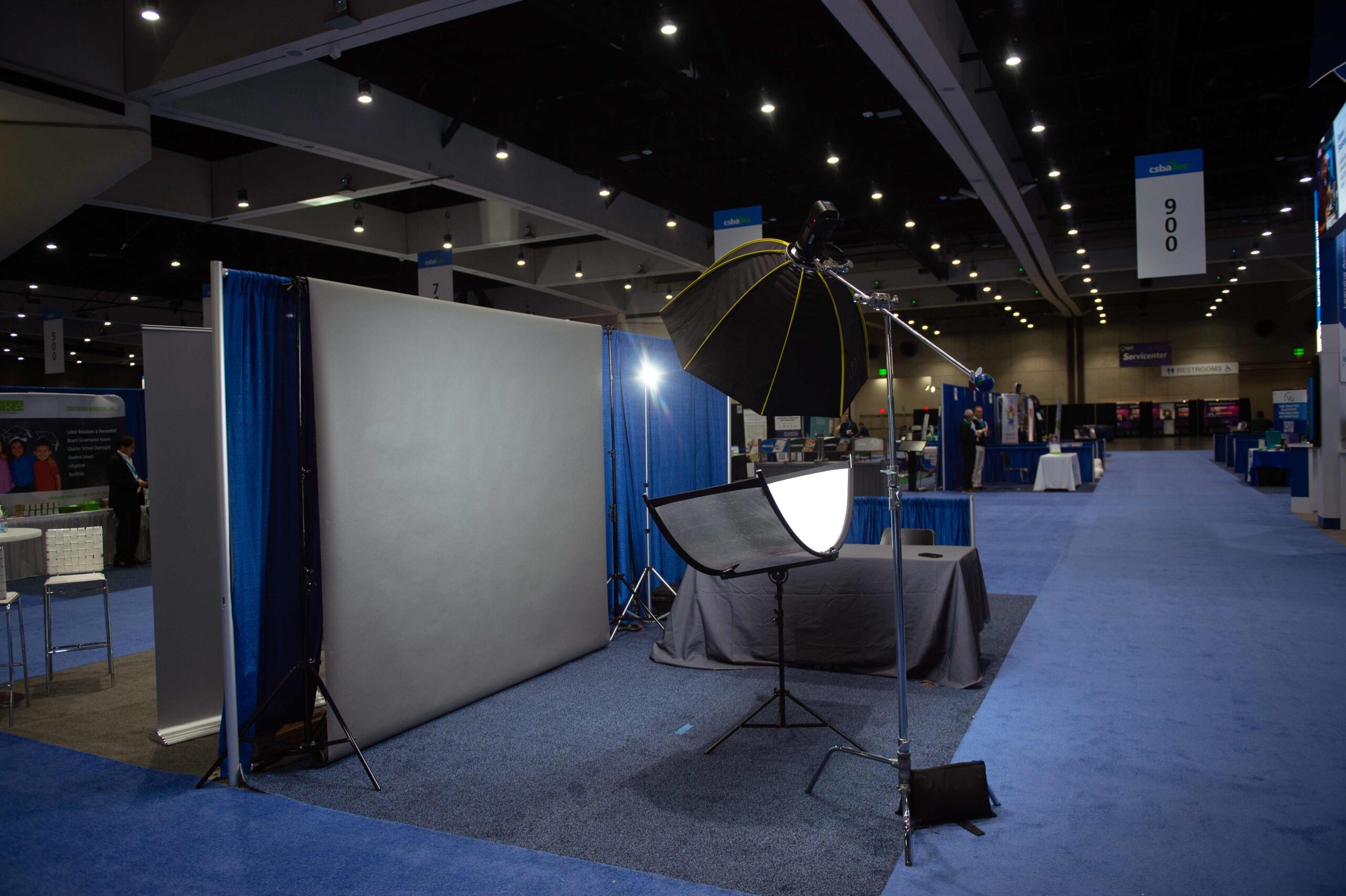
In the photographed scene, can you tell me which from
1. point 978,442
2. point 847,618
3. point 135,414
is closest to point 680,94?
point 847,618

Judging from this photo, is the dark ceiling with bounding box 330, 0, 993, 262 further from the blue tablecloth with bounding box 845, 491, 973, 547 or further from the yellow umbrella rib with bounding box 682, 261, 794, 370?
the yellow umbrella rib with bounding box 682, 261, 794, 370

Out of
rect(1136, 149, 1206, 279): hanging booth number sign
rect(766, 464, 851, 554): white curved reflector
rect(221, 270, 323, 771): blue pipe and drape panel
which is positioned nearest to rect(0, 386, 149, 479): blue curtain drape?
rect(221, 270, 323, 771): blue pipe and drape panel

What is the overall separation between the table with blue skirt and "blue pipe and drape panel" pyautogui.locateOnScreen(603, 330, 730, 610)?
35.9 feet

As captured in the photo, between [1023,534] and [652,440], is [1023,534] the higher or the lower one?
the lower one

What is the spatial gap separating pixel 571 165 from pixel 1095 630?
777 centimetres

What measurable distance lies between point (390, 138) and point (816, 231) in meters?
6.93

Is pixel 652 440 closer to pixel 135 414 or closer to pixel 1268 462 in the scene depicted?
pixel 135 414

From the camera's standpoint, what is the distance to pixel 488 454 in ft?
13.1

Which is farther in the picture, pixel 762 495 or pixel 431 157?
pixel 431 157

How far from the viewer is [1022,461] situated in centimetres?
1571

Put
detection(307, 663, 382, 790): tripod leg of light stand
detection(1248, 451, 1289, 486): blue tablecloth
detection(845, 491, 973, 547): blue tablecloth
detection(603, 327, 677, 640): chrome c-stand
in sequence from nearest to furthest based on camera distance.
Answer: detection(307, 663, 382, 790): tripod leg of light stand → detection(603, 327, 677, 640): chrome c-stand → detection(845, 491, 973, 547): blue tablecloth → detection(1248, 451, 1289, 486): blue tablecloth

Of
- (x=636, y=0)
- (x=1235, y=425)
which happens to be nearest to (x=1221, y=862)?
(x=636, y=0)

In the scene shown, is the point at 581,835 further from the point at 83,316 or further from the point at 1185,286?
the point at 1185,286

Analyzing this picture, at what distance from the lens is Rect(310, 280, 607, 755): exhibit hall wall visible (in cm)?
327
